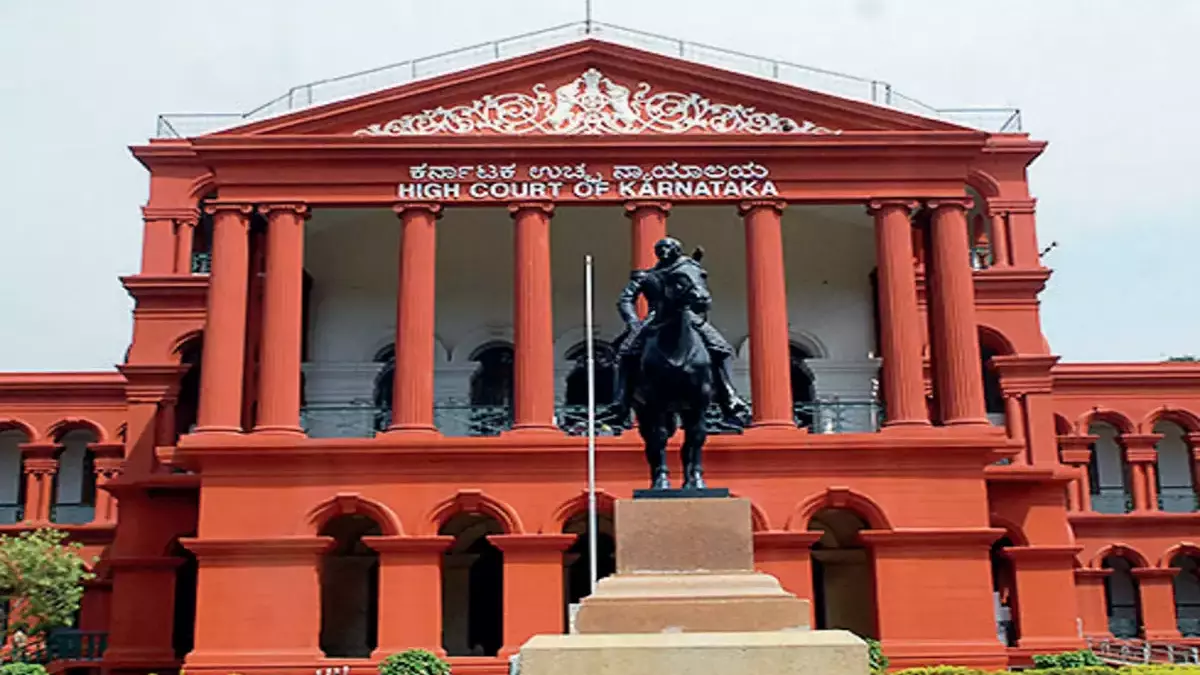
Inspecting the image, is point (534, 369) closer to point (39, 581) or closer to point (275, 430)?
point (275, 430)

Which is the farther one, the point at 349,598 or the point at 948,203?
the point at 349,598

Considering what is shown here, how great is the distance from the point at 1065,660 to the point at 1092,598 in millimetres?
8794

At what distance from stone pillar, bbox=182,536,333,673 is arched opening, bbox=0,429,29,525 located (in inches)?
610

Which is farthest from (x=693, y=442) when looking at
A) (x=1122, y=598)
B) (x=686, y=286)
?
(x=1122, y=598)

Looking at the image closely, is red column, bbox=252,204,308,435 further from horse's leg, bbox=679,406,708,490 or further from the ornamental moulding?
horse's leg, bbox=679,406,708,490

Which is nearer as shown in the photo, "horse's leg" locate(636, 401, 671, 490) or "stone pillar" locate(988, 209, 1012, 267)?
"horse's leg" locate(636, 401, 671, 490)

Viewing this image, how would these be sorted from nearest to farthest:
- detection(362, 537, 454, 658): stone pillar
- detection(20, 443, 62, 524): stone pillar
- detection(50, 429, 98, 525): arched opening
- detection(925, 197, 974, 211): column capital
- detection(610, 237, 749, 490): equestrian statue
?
detection(610, 237, 749, 490): equestrian statue < detection(362, 537, 454, 658): stone pillar < detection(925, 197, 974, 211): column capital < detection(20, 443, 62, 524): stone pillar < detection(50, 429, 98, 525): arched opening

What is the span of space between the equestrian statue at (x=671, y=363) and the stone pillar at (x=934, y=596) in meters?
11.9

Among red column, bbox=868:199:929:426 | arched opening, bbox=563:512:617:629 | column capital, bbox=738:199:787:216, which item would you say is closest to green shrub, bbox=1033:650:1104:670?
red column, bbox=868:199:929:426

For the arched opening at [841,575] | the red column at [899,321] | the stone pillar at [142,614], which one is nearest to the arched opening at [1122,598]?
the arched opening at [841,575]

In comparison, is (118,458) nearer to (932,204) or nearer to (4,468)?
(4,468)

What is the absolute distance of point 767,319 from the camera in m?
24.4

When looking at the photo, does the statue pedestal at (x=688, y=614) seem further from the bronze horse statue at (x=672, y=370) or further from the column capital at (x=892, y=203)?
the column capital at (x=892, y=203)

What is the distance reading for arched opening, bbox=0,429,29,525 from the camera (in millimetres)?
35844
